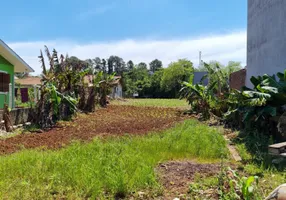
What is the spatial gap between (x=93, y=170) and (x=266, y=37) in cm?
855

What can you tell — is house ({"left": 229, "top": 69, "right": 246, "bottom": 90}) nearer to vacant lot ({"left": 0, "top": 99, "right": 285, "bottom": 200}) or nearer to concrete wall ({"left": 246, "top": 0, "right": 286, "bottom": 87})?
concrete wall ({"left": 246, "top": 0, "right": 286, "bottom": 87})

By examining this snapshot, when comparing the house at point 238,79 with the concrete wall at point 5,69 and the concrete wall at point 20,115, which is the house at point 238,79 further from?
the concrete wall at point 5,69

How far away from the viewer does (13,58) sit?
602 inches

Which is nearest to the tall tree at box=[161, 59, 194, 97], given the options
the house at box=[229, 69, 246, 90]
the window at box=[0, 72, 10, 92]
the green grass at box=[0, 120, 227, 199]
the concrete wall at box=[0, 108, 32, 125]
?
the house at box=[229, 69, 246, 90]

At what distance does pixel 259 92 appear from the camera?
7848 millimetres

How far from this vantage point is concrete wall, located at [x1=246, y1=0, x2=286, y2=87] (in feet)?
29.6

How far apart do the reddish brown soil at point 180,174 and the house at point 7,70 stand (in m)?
10.6

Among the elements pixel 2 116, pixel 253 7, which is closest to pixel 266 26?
pixel 253 7

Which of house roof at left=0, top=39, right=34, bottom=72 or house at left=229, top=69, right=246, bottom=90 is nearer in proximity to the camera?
house roof at left=0, top=39, right=34, bottom=72

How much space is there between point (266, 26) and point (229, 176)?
7.91 metres

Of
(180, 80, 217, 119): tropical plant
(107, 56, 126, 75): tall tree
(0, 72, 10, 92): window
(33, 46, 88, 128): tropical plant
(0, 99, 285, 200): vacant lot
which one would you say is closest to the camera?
(0, 99, 285, 200): vacant lot

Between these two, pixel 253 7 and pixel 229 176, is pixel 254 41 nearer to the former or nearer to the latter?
pixel 253 7

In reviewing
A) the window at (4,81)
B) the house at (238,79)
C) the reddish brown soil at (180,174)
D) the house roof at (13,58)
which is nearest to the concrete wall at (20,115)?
the window at (4,81)

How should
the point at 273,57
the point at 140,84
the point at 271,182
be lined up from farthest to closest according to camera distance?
the point at 140,84
the point at 273,57
the point at 271,182
